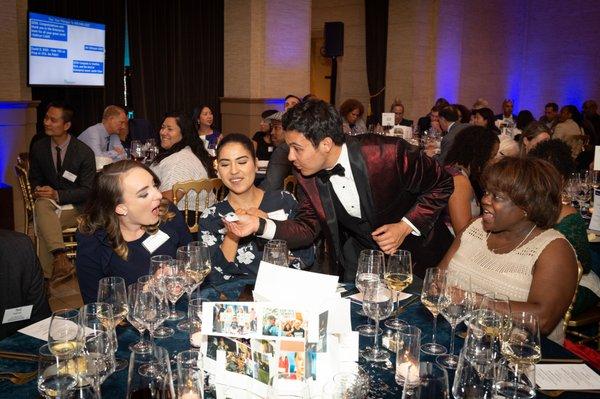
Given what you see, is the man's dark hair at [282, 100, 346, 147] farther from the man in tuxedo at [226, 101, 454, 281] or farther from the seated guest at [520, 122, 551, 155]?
the seated guest at [520, 122, 551, 155]

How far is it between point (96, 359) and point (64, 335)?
165 millimetres

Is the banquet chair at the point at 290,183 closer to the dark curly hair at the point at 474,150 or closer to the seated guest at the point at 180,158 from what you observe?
the seated guest at the point at 180,158

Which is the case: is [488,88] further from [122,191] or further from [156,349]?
[156,349]

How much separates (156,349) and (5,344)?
886 mm

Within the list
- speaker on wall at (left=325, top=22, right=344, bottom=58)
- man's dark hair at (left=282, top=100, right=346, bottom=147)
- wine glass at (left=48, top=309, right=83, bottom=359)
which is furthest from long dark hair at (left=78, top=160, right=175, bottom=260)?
speaker on wall at (left=325, top=22, right=344, bottom=58)

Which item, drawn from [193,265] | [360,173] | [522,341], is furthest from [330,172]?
[522,341]

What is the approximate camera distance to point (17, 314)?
2.28 metres

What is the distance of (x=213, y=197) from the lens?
4754mm

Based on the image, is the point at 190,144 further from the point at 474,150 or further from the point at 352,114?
the point at 352,114

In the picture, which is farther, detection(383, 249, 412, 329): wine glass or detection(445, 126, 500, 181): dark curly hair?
detection(445, 126, 500, 181): dark curly hair

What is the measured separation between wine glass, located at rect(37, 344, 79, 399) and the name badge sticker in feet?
3.04

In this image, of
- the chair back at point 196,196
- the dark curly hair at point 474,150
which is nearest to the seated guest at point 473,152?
the dark curly hair at point 474,150

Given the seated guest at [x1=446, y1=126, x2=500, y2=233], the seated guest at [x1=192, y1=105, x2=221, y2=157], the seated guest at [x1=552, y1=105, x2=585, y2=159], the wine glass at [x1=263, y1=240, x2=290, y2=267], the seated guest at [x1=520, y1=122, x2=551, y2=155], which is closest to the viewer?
the wine glass at [x1=263, y1=240, x2=290, y2=267]

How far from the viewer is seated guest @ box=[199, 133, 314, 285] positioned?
296cm
